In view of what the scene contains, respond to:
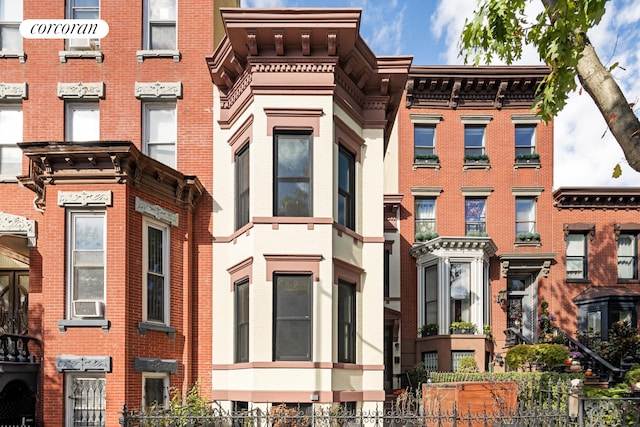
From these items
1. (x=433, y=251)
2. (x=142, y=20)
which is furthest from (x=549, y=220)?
(x=142, y=20)

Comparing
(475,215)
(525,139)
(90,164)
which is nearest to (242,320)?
(90,164)

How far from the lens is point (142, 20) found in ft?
53.5

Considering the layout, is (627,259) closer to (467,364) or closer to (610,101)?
(467,364)

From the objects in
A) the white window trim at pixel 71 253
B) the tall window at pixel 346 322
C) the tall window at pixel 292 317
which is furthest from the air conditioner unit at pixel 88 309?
the tall window at pixel 346 322

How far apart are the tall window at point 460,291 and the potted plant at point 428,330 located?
90 cm

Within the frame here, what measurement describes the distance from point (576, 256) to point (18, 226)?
23.8 m

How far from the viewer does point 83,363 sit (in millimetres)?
12891

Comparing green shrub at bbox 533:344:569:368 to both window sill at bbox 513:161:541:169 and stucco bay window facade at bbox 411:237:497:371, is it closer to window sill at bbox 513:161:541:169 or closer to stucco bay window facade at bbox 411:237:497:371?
stucco bay window facade at bbox 411:237:497:371

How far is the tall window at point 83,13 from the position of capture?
642 inches

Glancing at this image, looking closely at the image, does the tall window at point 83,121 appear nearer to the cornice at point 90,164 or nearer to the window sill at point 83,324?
the cornice at point 90,164

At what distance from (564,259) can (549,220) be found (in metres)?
1.96

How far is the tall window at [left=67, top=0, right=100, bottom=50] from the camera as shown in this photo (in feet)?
53.5

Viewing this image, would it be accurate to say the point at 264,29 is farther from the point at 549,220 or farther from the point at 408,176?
the point at 549,220

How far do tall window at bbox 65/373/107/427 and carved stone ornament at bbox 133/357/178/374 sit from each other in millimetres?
836
